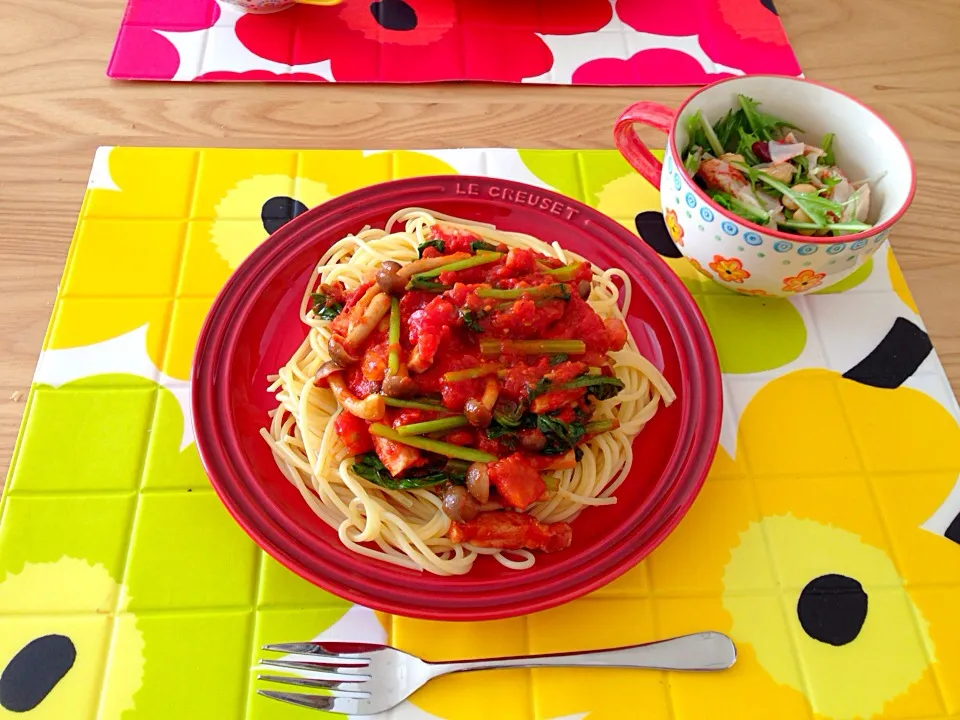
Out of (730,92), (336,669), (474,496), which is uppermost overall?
(730,92)

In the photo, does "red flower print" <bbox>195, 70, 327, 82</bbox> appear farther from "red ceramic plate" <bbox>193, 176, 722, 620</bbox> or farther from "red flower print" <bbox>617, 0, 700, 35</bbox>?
"red flower print" <bbox>617, 0, 700, 35</bbox>

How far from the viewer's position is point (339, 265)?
2225 millimetres

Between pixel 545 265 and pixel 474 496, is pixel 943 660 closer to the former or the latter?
pixel 474 496

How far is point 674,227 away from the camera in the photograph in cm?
233

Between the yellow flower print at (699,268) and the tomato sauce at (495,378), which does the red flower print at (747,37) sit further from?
the tomato sauce at (495,378)

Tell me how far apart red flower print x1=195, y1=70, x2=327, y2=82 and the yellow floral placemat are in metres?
0.56

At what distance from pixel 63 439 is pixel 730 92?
225cm

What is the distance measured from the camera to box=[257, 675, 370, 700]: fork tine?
1674 mm

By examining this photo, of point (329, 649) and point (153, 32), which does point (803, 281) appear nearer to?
point (329, 649)

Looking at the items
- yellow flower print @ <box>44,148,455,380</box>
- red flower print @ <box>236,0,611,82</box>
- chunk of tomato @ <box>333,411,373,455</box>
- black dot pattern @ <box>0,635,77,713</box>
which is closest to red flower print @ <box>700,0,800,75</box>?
red flower print @ <box>236,0,611,82</box>

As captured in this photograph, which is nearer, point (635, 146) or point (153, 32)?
point (635, 146)

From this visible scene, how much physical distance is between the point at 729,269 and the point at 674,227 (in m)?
0.22

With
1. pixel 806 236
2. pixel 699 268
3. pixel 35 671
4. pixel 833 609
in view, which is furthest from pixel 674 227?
pixel 35 671

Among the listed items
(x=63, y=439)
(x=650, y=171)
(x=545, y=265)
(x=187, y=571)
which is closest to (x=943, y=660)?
(x=545, y=265)
